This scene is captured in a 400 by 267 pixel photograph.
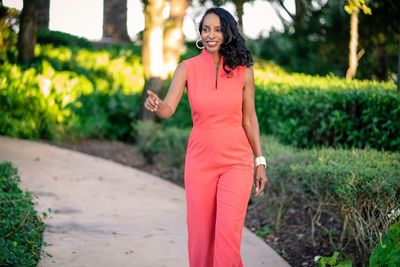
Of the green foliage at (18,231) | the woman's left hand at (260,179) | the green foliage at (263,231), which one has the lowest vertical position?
the green foliage at (263,231)

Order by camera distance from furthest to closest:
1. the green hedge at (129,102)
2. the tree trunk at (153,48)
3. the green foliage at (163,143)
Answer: the tree trunk at (153,48), the green foliage at (163,143), the green hedge at (129,102)

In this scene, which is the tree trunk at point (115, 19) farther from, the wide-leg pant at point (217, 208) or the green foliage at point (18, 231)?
the wide-leg pant at point (217, 208)

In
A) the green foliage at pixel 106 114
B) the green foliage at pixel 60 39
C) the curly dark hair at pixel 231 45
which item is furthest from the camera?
A: the green foliage at pixel 60 39

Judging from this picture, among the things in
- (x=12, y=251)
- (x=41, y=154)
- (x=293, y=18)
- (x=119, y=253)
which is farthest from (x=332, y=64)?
(x=12, y=251)

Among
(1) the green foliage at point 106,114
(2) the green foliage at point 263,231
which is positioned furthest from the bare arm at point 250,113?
(1) the green foliage at point 106,114

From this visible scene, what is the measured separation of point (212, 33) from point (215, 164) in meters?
0.82

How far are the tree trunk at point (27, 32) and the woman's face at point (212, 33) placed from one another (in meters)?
8.71

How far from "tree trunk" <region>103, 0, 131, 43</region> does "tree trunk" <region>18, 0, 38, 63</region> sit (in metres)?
7.88

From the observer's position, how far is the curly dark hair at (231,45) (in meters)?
4.41

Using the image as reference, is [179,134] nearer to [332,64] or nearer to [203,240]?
[203,240]

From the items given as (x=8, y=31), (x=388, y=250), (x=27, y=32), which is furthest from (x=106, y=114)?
(x=388, y=250)

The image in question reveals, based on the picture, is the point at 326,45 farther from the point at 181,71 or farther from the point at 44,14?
the point at 181,71

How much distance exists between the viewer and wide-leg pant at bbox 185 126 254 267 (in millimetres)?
4234

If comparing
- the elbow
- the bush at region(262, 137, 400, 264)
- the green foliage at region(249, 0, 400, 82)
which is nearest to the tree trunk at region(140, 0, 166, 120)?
the bush at region(262, 137, 400, 264)
